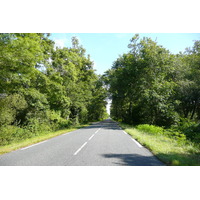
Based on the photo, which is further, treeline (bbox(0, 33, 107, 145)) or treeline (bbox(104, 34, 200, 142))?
treeline (bbox(104, 34, 200, 142))

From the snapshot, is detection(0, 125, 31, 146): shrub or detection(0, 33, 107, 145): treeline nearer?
detection(0, 33, 107, 145): treeline

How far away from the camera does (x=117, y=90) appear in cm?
2548

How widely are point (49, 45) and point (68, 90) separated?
7.03m

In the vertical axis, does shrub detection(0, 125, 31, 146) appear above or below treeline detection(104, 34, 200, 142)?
below

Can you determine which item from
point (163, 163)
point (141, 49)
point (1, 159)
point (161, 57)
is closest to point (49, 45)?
point (141, 49)

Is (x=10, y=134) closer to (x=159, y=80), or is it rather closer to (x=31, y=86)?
(x=31, y=86)

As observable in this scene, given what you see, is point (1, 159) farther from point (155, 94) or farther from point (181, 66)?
point (181, 66)

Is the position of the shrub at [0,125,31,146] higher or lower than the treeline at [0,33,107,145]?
lower

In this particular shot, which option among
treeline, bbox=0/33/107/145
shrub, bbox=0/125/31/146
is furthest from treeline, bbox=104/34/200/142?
shrub, bbox=0/125/31/146

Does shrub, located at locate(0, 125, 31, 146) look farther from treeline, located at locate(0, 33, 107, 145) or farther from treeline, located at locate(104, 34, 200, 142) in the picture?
treeline, located at locate(104, 34, 200, 142)

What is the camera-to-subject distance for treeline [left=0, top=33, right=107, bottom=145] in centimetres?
882

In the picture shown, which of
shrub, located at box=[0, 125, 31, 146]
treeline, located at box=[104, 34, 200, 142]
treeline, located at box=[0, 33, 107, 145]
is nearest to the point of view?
treeline, located at box=[0, 33, 107, 145]

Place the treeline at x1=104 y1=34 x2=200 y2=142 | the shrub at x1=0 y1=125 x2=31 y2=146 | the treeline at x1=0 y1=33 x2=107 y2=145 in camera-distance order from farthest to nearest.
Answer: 1. the treeline at x1=104 y1=34 x2=200 y2=142
2. the shrub at x1=0 y1=125 x2=31 y2=146
3. the treeline at x1=0 y1=33 x2=107 y2=145

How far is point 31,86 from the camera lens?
623 inches
